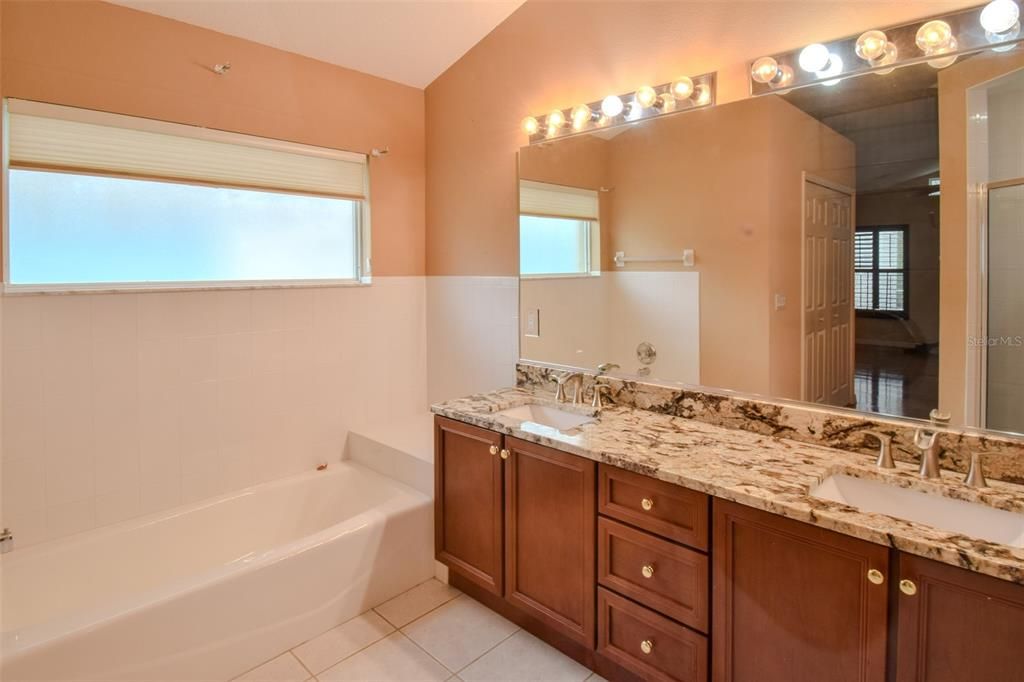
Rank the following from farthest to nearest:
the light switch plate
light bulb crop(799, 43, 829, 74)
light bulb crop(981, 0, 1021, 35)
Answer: the light switch plate, light bulb crop(799, 43, 829, 74), light bulb crop(981, 0, 1021, 35)

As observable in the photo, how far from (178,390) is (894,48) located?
2.91m

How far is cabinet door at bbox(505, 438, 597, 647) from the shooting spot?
6.28ft

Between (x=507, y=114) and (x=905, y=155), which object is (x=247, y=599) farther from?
(x=905, y=155)

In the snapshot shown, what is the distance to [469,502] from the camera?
236 cm

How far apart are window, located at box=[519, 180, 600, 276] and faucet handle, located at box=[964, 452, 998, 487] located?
144 cm

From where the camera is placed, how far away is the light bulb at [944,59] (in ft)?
5.20

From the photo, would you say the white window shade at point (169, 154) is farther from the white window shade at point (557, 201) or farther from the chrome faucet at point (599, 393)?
the chrome faucet at point (599, 393)

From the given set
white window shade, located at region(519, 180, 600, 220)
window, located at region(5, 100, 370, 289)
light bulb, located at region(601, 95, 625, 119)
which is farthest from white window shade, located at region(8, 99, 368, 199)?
light bulb, located at region(601, 95, 625, 119)

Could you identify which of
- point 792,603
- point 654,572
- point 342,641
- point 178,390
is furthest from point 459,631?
point 178,390

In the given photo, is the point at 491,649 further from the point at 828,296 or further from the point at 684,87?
the point at 684,87

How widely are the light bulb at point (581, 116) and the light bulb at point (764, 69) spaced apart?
28.0 inches

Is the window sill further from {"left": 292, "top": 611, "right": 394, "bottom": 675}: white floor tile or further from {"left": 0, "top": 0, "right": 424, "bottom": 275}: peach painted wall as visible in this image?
{"left": 292, "top": 611, "right": 394, "bottom": 675}: white floor tile

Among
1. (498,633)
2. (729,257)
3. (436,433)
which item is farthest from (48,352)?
(729,257)

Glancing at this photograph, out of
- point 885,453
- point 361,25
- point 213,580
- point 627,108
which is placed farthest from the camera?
point 361,25
